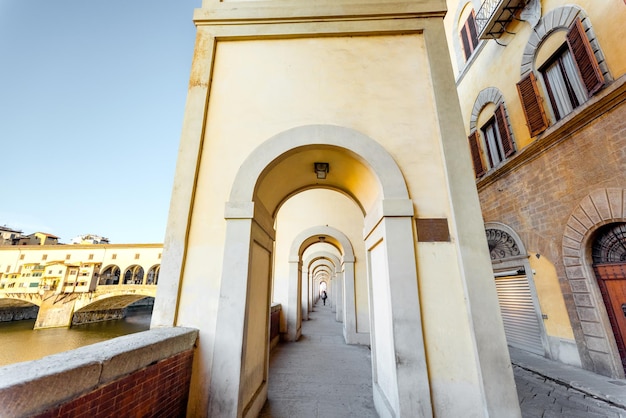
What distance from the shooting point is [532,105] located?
7.14 metres

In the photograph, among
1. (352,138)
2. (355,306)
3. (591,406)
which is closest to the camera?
(352,138)

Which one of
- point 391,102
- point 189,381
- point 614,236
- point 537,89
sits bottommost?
point 189,381

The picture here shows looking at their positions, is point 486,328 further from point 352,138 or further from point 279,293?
point 279,293

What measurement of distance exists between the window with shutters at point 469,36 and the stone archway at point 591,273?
25.6ft

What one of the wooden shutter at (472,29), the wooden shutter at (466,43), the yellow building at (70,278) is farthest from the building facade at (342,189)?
the yellow building at (70,278)

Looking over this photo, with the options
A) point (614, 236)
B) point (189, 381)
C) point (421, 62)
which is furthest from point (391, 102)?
point (614, 236)

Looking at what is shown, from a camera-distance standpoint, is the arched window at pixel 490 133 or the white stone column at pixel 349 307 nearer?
the white stone column at pixel 349 307

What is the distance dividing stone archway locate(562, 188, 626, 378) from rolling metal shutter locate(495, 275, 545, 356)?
1.42 m

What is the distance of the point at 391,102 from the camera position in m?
3.67

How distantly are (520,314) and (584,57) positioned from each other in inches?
277

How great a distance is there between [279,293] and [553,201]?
28.4ft

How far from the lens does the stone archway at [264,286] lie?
8.64 ft

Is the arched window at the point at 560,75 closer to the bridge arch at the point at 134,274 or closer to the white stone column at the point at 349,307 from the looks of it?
the white stone column at the point at 349,307

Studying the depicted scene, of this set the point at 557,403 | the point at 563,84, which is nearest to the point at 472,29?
the point at 563,84
